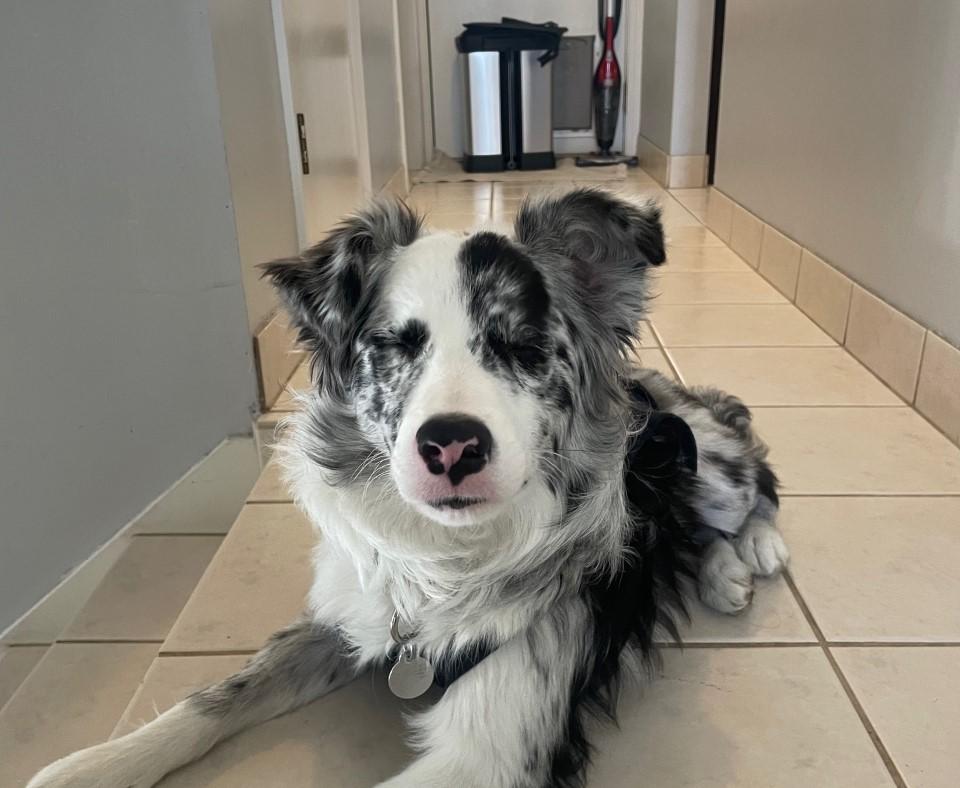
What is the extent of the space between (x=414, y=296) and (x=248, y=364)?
52.1 inches

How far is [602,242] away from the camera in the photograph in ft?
4.54

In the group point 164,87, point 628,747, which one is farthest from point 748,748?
point 164,87

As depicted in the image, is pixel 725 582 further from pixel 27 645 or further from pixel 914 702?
pixel 27 645

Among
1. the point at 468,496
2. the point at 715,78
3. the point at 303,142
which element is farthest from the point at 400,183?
the point at 468,496

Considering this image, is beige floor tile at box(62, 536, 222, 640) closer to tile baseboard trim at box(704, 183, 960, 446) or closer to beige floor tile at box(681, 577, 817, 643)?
beige floor tile at box(681, 577, 817, 643)

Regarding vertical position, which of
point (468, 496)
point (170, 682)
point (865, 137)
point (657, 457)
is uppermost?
point (865, 137)

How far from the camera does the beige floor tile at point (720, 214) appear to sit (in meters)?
4.24

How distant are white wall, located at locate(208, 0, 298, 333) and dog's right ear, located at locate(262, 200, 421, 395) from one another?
1077mm

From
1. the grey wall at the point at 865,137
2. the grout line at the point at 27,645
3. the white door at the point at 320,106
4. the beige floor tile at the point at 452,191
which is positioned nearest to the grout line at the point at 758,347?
the grey wall at the point at 865,137

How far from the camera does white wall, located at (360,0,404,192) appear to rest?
4.37 metres

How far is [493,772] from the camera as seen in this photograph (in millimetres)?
1181

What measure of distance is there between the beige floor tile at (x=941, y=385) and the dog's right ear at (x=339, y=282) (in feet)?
5.20

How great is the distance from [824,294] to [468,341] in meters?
2.25

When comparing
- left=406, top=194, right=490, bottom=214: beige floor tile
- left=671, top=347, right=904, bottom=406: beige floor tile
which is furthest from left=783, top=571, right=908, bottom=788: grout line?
left=406, top=194, right=490, bottom=214: beige floor tile
